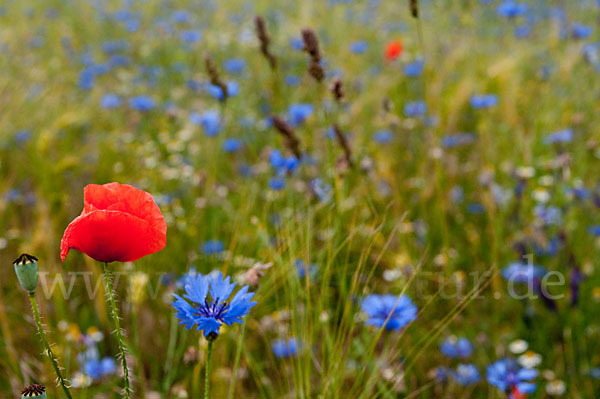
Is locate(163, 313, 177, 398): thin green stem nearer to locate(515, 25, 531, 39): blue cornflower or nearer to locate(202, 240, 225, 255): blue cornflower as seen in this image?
locate(202, 240, 225, 255): blue cornflower

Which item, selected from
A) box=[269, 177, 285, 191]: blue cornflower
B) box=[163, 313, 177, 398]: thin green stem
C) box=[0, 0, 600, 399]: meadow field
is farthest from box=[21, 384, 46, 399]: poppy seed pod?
box=[269, 177, 285, 191]: blue cornflower

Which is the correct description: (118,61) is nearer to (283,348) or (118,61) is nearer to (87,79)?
(87,79)

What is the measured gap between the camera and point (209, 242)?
5.77 feet

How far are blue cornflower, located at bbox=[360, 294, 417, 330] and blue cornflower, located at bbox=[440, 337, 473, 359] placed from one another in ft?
0.92

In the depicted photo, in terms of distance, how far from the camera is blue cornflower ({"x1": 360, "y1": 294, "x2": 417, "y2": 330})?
1127mm

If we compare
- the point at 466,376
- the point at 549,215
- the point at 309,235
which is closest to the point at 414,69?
the point at 549,215

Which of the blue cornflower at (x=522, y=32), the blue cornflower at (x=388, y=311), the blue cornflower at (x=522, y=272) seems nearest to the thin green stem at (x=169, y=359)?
the blue cornflower at (x=388, y=311)

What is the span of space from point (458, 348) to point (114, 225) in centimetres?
103

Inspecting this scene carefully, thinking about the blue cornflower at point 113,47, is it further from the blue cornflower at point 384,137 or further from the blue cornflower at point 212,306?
the blue cornflower at point 212,306

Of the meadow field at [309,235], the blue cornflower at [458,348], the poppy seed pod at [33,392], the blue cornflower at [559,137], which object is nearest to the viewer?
the poppy seed pod at [33,392]

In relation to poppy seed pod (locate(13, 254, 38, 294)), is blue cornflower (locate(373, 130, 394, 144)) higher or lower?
higher

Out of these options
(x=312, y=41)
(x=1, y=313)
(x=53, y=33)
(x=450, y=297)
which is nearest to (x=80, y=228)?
(x=312, y=41)

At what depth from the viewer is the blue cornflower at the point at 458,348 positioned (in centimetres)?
145

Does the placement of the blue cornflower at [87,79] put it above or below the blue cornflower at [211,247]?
above
